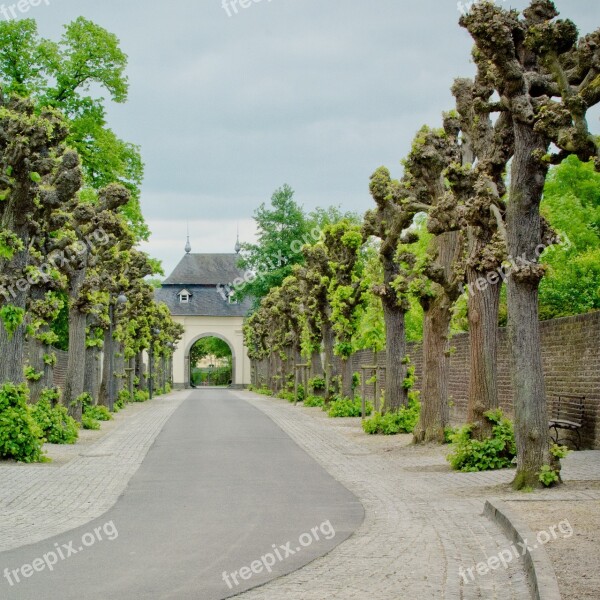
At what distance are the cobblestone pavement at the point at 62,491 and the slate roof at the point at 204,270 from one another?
91082 mm

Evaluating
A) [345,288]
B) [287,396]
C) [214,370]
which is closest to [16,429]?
[345,288]

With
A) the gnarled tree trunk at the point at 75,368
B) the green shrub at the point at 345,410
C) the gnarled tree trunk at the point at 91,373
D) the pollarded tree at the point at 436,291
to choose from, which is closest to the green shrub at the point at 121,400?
the gnarled tree trunk at the point at 91,373

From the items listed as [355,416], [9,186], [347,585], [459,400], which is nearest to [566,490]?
[347,585]

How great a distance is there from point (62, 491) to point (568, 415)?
33.4 ft

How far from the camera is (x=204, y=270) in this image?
114m

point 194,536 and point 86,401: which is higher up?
point 86,401

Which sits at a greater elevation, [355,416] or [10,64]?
[10,64]

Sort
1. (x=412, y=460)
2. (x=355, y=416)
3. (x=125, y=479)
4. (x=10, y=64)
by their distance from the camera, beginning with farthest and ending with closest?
(x=10, y=64) < (x=355, y=416) < (x=412, y=460) < (x=125, y=479)

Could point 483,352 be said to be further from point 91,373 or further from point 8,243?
point 91,373

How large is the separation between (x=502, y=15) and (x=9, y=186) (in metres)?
9.88

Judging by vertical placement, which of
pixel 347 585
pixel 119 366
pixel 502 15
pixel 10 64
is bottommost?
pixel 347 585

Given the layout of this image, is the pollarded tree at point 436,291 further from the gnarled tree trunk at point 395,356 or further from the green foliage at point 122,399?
the green foliage at point 122,399

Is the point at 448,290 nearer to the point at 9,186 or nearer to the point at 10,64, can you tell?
the point at 9,186

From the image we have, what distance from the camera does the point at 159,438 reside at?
2392 cm
